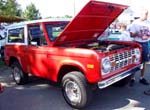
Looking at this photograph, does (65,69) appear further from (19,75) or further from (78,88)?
(19,75)

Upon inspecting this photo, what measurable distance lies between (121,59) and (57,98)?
5.85ft

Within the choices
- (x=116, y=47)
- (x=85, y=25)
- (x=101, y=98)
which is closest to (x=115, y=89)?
(x=101, y=98)

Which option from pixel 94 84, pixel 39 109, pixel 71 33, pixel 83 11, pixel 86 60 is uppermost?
pixel 83 11

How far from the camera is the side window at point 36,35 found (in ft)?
20.5

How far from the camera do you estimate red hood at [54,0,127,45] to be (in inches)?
215

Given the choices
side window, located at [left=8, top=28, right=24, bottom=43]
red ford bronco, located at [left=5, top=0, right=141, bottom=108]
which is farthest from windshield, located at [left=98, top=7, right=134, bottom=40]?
side window, located at [left=8, top=28, right=24, bottom=43]

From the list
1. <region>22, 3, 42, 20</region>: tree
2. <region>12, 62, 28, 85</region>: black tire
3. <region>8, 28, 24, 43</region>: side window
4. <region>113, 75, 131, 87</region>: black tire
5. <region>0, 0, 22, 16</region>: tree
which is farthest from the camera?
<region>22, 3, 42, 20</region>: tree

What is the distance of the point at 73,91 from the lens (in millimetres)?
5500

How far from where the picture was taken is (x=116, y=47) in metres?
5.92

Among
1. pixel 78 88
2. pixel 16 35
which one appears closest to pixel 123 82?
pixel 78 88

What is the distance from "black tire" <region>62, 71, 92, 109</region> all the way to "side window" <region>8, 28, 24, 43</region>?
2.10m

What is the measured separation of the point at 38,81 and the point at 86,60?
11.0ft

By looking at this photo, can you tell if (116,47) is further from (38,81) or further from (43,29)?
(38,81)

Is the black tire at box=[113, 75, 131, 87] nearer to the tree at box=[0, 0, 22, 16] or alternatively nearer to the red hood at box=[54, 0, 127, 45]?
the red hood at box=[54, 0, 127, 45]
